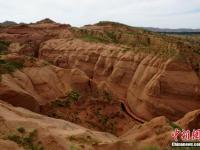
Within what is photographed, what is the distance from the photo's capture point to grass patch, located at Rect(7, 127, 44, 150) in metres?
10.4

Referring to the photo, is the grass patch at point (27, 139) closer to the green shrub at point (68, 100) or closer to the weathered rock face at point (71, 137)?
the weathered rock face at point (71, 137)

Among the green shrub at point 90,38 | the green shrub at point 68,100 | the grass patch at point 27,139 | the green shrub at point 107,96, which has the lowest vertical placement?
the green shrub at point 107,96

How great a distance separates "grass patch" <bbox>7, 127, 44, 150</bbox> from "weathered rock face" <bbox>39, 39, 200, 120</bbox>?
17.3 metres

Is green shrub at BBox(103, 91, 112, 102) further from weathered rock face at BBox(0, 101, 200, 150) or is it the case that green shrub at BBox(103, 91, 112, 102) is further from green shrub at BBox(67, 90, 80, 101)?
weathered rock face at BBox(0, 101, 200, 150)

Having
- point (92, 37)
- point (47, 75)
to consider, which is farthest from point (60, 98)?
point (92, 37)

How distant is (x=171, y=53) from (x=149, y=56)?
7.34ft

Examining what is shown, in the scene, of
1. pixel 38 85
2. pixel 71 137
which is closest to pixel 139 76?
pixel 38 85

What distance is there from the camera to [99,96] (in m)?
24.2

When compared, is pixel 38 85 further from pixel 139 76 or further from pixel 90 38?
pixel 90 38

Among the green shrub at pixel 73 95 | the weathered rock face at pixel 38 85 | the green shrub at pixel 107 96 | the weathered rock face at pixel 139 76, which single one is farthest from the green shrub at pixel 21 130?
the weathered rock face at pixel 139 76

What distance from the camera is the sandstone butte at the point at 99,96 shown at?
40.5 feet

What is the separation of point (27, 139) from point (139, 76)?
21216 mm

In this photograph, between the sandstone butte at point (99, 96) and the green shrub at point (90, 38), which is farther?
the green shrub at point (90, 38)

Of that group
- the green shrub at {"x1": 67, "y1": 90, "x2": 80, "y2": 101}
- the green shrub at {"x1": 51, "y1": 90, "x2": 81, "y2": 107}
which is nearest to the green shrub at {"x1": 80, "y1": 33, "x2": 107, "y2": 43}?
the green shrub at {"x1": 67, "y1": 90, "x2": 80, "y2": 101}
